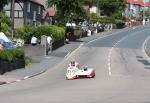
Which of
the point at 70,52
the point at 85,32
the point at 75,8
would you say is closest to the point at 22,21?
the point at 75,8

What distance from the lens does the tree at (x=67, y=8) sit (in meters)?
79.7

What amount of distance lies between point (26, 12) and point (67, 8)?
8.02 meters

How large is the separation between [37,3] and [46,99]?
72.5 m

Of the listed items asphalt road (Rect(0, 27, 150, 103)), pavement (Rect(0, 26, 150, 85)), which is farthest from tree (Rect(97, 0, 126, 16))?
asphalt road (Rect(0, 27, 150, 103))

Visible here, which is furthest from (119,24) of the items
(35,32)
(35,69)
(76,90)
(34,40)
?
(76,90)

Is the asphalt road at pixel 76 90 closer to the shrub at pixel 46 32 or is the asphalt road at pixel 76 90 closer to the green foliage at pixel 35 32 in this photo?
the green foliage at pixel 35 32

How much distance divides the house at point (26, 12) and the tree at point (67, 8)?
4571 millimetres

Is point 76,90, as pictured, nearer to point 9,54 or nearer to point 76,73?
point 76,73

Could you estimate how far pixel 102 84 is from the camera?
28.0 meters

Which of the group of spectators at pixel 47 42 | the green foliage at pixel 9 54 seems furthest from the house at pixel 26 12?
the green foliage at pixel 9 54

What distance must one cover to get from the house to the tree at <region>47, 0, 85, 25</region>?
4.57 metres

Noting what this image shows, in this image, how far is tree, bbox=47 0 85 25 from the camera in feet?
261

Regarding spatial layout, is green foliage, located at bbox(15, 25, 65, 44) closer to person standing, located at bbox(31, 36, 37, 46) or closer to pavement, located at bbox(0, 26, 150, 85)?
person standing, located at bbox(31, 36, 37, 46)

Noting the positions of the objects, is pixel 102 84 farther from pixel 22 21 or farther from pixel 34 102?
pixel 22 21
